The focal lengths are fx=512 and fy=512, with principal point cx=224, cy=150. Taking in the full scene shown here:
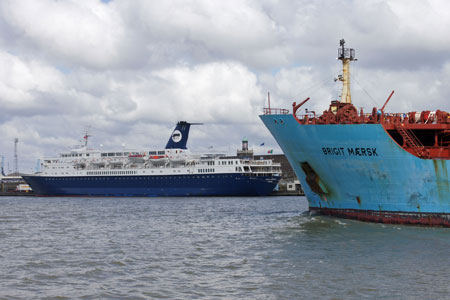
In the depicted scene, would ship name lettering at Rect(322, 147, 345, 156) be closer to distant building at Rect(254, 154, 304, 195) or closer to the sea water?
the sea water

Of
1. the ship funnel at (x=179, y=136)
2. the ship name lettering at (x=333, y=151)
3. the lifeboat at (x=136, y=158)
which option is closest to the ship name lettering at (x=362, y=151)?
the ship name lettering at (x=333, y=151)

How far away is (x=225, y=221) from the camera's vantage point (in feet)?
113

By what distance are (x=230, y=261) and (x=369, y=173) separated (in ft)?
37.1

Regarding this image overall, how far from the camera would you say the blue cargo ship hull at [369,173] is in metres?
26.5

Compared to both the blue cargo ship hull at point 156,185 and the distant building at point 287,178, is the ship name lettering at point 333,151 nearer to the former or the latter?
the blue cargo ship hull at point 156,185

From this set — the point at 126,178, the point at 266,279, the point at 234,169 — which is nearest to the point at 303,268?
the point at 266,279

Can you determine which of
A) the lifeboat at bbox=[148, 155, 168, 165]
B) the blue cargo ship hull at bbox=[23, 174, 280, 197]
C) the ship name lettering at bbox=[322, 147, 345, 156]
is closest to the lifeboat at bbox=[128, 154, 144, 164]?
the lifeboat at bbox=[148, 155, 168, 165]

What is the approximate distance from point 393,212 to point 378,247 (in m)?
6.25

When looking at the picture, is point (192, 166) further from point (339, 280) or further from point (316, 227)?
point (339, 280)

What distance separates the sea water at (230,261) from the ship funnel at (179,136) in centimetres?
5276

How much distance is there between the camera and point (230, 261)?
19875mm

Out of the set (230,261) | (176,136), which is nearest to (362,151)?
(230,261)

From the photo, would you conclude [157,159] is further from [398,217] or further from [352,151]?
[398,217]

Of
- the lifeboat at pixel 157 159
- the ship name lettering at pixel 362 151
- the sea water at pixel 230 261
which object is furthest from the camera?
the lifeboat at pixel 157 159
